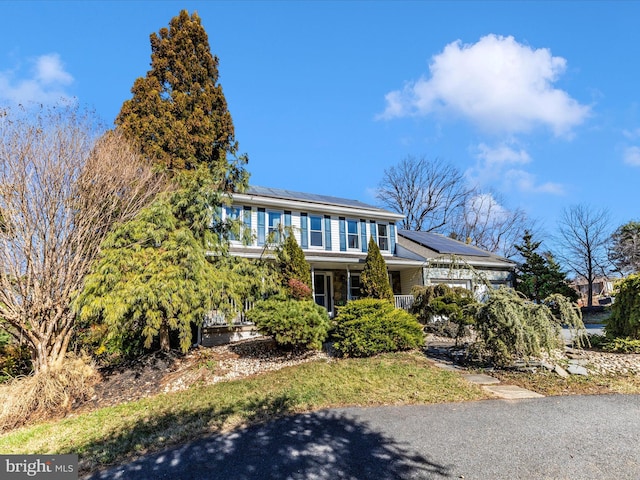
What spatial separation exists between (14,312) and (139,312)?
238cm

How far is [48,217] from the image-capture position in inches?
266

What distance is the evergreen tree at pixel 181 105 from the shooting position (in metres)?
12.2

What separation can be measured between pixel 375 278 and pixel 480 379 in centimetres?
822

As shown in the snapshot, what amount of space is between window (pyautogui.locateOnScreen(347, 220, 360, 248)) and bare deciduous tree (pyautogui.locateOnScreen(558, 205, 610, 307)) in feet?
57.2

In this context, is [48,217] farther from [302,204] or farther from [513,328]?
[302,204]

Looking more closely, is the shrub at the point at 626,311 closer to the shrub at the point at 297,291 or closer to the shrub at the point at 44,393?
the shrub at the point at 297,291

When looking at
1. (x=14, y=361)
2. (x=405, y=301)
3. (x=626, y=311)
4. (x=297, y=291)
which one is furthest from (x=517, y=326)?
(x=14, y=361)

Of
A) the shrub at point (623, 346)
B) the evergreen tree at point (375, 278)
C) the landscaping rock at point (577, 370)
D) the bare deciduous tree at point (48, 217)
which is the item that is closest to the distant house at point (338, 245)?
the evergreen tree at point (375, 278)

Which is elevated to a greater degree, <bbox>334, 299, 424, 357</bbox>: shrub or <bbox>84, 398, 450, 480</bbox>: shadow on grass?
<bbox>334, 299, 424, 357</bbox>: shrub

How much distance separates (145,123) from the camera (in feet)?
39.6

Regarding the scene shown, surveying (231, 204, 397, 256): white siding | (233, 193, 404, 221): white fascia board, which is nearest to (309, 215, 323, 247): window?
(231, 204, 397, 256): white siding

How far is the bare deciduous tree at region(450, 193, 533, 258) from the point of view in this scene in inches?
1275

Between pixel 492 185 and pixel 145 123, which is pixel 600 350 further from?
pixel 492 185

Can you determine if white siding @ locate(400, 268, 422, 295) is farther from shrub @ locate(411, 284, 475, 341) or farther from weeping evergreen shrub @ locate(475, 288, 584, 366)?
weeping evergreen shrub @ locate(475, 288, 584, 366)
